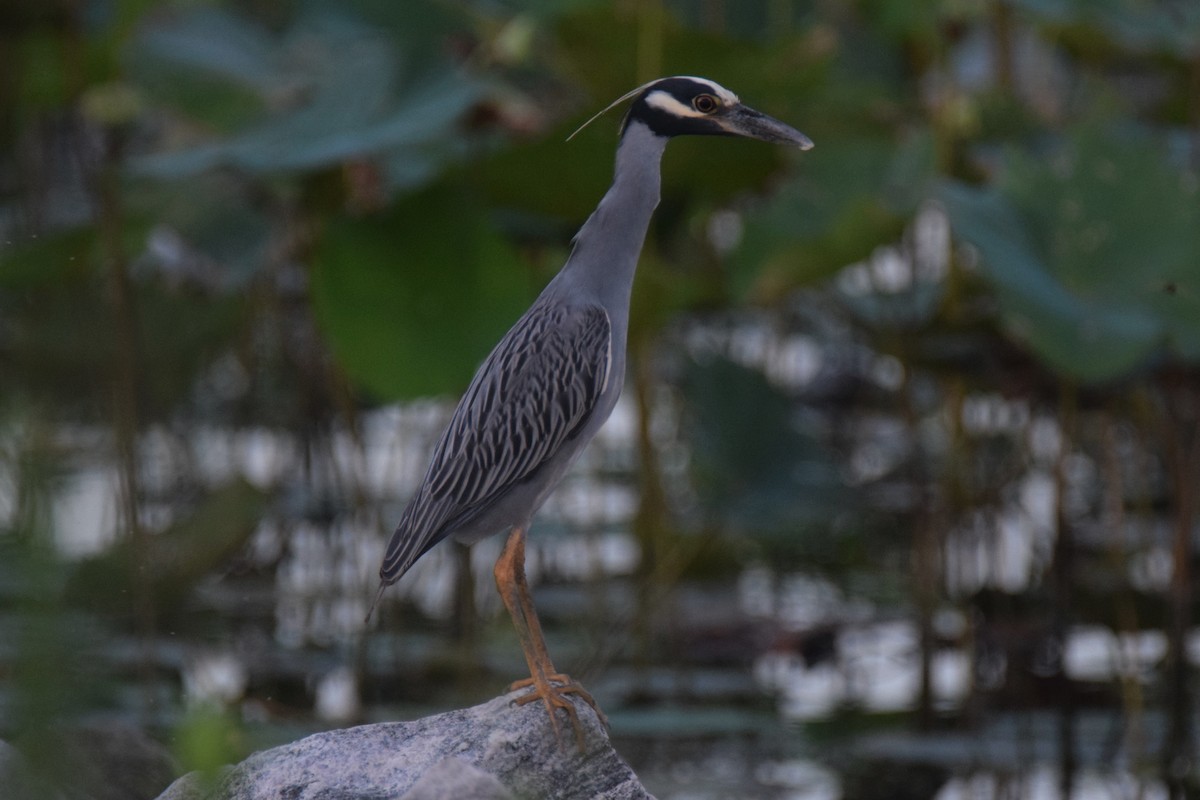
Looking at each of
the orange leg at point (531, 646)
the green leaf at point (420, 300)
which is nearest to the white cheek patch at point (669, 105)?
the orange leg at point (531, 646)

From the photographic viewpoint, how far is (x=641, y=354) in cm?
462

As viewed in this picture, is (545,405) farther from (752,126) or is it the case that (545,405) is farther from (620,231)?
(752,126)

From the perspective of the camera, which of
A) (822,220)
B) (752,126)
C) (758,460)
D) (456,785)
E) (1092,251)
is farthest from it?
(758,460)

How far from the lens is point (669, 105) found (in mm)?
2146

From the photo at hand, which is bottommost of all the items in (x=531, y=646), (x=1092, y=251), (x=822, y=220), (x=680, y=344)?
(x=531, y=646)

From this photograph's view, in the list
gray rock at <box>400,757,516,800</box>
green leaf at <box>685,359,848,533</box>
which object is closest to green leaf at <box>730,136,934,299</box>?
green leaf at <box>685,359,848,533</box>

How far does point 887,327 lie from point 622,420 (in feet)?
10.7

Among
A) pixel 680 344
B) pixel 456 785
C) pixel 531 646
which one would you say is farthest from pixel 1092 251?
pixel 456 785

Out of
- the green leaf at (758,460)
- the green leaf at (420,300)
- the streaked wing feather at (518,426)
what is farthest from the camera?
the green leaf at (758,460)

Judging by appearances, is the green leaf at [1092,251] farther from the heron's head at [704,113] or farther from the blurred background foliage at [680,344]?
the heron's head at [704,113]

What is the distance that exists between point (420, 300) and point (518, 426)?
186 centimetres

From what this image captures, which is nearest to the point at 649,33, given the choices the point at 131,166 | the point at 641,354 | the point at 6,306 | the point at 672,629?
the point at 641,354

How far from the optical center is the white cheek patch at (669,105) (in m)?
2.14

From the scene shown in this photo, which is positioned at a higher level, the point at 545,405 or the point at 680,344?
the point at 680,344
